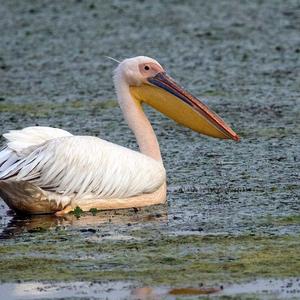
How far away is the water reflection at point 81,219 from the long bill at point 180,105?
0.69 meters

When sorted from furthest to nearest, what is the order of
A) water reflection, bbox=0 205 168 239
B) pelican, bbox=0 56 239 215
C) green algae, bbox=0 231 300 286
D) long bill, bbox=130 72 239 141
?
1. long bill, bbox=130 72 239 141
2. pelican, bbox=0 56 239 215
3. water reflection, bbox=0 205 168 239
4. green algae, bbox=0 231 300 286

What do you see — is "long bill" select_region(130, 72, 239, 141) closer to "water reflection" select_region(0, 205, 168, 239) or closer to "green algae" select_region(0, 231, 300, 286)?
"water reflection" select_region(0, 205, 168, 239)

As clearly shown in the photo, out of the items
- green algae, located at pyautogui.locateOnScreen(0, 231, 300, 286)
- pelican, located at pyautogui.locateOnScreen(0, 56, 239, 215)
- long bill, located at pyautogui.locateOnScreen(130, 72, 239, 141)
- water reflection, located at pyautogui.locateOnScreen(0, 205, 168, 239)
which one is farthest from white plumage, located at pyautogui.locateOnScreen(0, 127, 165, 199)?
green algae, located at pyautogui.locateOnScreen(0, 231, 300, 286)

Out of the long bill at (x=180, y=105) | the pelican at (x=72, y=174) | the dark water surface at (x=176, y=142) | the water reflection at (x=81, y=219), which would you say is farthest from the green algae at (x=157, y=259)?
the long bill at (x=180, y=105)

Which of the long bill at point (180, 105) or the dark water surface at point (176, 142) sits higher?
the long bill at point (180, 105)

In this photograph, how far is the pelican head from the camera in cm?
761

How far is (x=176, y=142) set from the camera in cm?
890

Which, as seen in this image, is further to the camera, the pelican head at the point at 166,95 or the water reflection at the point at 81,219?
the pelican head at the point at 166,95

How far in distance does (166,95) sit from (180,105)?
11 centimetres

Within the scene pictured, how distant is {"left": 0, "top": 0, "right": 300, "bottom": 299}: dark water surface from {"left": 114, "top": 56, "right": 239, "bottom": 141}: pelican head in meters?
0.35

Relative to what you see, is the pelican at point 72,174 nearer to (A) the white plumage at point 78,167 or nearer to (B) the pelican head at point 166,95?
(A) the white plumage at point 78,167

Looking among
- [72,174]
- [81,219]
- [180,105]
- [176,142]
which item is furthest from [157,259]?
[176,142]

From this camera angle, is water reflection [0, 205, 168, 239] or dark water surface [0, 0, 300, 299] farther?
water reflection [0, 205, 168, 239]

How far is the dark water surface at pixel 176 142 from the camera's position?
18.2 feet
